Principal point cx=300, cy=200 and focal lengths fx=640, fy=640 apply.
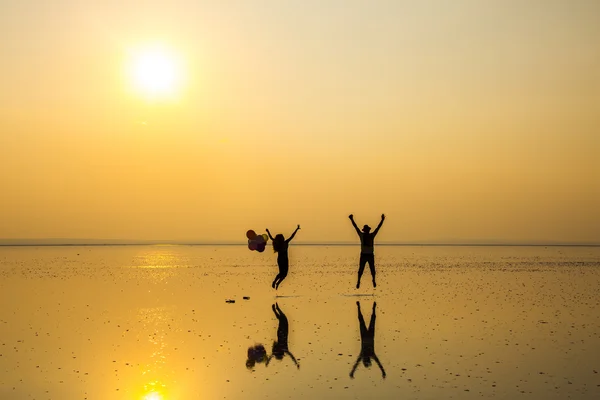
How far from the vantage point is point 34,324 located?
18.2 meters

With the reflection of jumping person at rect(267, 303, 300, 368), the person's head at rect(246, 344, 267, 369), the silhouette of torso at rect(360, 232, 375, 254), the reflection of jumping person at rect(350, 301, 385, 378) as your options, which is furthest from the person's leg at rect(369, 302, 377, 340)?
the silhouette of torso at rect(360, 232, 375, 254)

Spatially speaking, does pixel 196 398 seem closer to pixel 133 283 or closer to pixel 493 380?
pixel 493 380

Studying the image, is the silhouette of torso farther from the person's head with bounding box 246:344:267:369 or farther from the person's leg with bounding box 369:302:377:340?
the person's head with bounding box 246:344:267:369

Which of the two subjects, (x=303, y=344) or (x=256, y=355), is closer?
(x=256, y=355)

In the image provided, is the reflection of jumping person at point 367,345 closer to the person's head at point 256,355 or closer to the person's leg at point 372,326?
the person's leg at point 372,326

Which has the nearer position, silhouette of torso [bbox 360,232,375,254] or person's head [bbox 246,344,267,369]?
person's head [bbox 246,344,267,369]

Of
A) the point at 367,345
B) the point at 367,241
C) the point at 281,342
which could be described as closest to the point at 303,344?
the point at 281,342

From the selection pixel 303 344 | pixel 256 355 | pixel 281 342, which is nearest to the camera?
pixel 256 355

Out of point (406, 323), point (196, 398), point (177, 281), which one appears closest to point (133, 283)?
point (177, 281)

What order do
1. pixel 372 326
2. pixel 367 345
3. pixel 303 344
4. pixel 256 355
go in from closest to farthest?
pixel 256 355 → pixel 367 345 → pixel 303 344 → pixel 372 326

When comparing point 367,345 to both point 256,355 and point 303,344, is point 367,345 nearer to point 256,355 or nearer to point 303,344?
point 303,344

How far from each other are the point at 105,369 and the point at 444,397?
20.7 feet

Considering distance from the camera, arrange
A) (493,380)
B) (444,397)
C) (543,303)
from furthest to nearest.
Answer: (543,303)
(493,380)
(444,397)

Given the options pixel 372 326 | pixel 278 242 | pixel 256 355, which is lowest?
pixel 256 355
